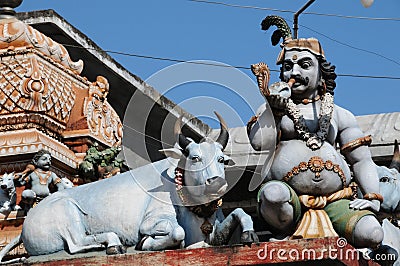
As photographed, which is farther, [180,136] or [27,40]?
[27,40]

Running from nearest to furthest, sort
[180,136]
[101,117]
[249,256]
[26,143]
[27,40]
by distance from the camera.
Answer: [249,256], [180,136], [26,143], [27,40], [101,117]

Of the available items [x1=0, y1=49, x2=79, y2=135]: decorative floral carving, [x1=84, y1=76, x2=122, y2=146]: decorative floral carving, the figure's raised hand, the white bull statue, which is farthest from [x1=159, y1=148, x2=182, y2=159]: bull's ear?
[x1=84, y1=76, x2=122, y2=146]: decorative floral carving

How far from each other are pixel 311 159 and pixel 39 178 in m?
3.40

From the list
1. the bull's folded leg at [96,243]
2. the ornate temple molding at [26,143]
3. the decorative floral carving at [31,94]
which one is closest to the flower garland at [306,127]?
the bull's folded leg at [96,243]

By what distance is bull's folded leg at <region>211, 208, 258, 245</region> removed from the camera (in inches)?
305

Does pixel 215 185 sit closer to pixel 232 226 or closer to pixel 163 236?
pixel 232 226

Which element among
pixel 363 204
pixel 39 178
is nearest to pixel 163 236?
pixel 363 204

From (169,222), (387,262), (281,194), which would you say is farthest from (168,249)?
(387,262)

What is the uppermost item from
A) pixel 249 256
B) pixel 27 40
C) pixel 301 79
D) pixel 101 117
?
pixel 27 40

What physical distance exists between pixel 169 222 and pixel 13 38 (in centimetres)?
401

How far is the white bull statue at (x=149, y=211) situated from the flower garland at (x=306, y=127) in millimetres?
522

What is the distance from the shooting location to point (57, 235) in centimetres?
851

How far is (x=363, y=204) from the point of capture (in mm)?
7867

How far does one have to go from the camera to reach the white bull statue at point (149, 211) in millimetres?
8000
